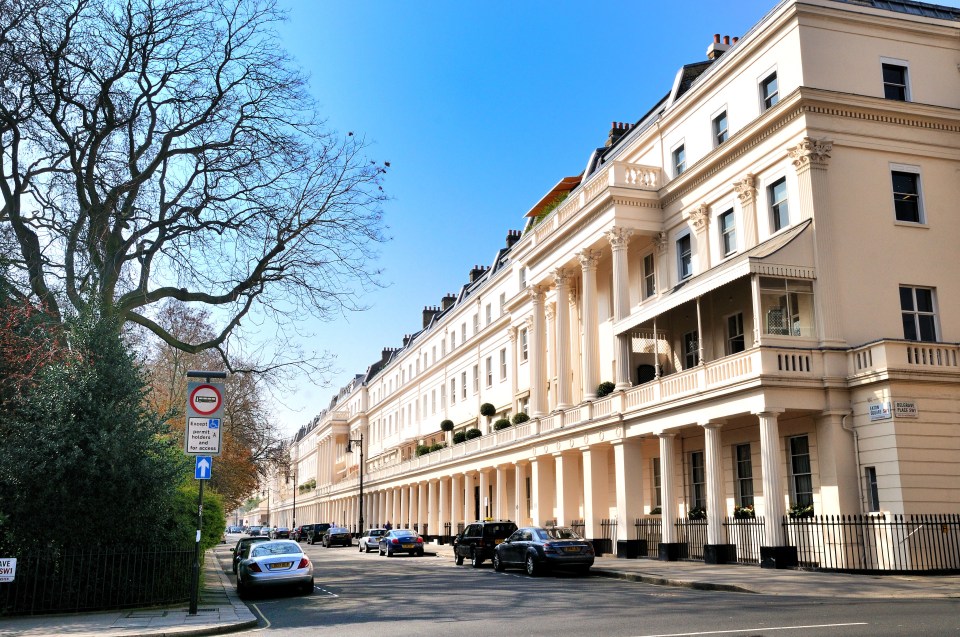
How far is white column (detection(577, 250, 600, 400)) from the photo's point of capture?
33.9 metres

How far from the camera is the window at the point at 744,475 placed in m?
26.6

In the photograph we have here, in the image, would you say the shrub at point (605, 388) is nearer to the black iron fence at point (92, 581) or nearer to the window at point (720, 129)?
the window at point (720, 129)

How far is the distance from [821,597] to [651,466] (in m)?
16.2

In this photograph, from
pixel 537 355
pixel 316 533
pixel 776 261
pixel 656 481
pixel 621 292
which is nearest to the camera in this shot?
pixel 776 261

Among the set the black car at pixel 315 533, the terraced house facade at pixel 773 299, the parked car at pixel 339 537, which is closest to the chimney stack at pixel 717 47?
the terraced house facade at pixel 773 299

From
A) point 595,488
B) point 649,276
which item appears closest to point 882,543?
point 595,488

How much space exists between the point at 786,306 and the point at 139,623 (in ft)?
60.0

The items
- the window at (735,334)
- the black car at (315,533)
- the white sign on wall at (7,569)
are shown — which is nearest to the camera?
Result: the white sign on wall at (7,569)

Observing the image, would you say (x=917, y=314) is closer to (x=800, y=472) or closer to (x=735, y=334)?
(x=735, y=334)

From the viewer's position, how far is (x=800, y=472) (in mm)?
24219

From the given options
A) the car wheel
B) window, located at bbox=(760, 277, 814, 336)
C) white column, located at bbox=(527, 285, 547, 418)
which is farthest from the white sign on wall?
white column, located at bbox=(527, 285, 547, 418)

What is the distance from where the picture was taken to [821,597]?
16.0 metres

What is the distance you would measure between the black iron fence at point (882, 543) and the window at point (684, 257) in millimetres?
11084

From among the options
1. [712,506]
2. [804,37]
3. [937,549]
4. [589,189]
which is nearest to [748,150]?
[804,37]
